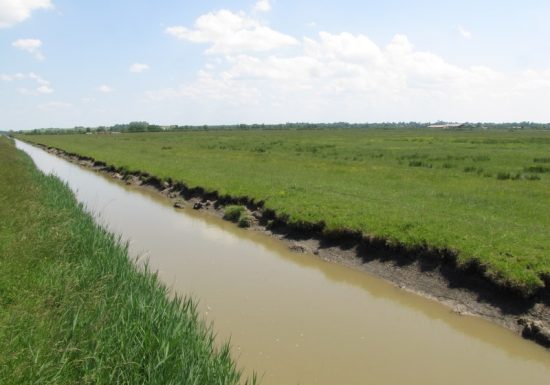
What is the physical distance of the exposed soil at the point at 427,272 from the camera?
9.46 meters

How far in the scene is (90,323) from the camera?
6102 mm

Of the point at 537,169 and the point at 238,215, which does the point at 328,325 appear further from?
the point at 537,169

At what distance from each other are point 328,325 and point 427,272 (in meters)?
3.72

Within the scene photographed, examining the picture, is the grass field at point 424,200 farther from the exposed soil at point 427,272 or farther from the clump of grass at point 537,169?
the exposed soil at point 427,272

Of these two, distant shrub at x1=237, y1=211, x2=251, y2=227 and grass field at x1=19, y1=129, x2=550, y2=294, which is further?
distant shrub at x1=237, y1=211, x2=251, y2=227

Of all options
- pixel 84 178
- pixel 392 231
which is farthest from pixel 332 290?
pixel 84 178

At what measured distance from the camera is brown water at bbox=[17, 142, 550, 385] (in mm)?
7645

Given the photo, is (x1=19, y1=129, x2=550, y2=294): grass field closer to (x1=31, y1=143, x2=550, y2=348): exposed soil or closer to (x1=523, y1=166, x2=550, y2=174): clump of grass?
(x1=523, y1=166, x2=550, y2=174): clump of grass

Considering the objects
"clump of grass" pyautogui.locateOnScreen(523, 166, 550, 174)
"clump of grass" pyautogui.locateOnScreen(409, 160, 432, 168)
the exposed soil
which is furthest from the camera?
"clump of grass" pyautogui.locateOnScreen(409, 160, 432, 168)

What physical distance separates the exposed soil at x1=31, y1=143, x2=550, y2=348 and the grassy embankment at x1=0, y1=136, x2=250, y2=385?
6148 mm

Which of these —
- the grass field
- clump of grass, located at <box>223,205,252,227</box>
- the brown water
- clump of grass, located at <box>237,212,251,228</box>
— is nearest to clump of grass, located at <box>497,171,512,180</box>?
the grass field

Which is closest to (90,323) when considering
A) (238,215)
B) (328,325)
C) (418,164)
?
(328,325)

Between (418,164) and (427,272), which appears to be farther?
(418,164)

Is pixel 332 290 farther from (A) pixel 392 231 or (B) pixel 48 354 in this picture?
(B) pixel 48 354
